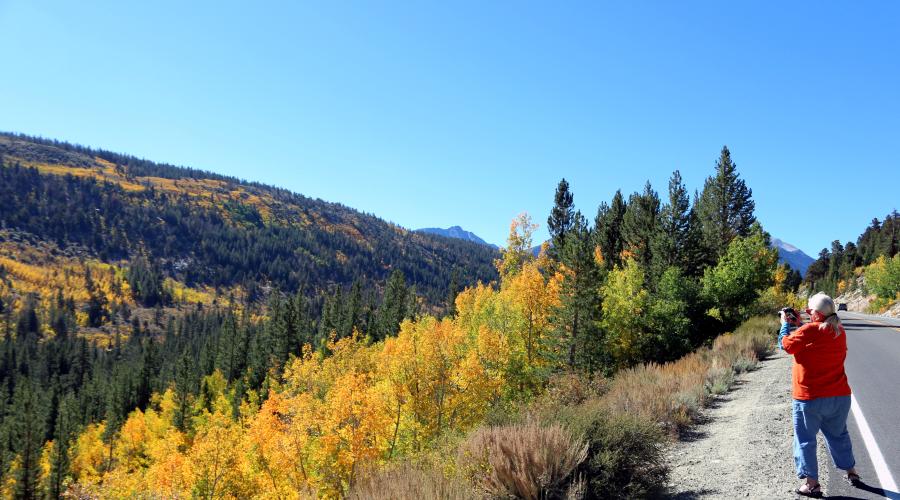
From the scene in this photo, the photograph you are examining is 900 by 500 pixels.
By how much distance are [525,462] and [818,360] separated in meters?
3.34

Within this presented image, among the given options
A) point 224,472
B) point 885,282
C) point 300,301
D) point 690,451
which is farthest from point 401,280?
point 690,451

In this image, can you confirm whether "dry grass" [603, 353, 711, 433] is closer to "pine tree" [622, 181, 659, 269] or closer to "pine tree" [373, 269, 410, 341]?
"pine tree" [622, 181, 659, 269]

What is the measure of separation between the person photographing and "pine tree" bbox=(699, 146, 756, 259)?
134ft

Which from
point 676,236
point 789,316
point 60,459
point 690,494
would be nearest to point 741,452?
point 690,494

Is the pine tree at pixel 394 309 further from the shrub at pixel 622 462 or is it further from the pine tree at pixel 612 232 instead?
the shrub at pixel 622 462

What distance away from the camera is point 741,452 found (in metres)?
6.53

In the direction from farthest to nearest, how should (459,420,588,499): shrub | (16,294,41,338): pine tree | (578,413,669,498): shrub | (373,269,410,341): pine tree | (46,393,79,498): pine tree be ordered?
(16,294,41,338): pine tree < (373,269,410,341): pine tree < (46,393,79,498): pine tree < (578,413,669,498): shrub < (459,420,588,499): shrub

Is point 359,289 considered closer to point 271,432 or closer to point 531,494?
point 271,432

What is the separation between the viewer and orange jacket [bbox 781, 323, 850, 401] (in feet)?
16.1

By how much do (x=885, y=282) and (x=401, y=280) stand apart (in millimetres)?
66827

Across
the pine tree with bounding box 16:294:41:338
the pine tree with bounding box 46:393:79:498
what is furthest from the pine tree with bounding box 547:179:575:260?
the pine tree with bounding box 16:294:41:338

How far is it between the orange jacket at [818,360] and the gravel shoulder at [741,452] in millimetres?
1099

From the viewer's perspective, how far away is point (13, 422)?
6775 centimetres

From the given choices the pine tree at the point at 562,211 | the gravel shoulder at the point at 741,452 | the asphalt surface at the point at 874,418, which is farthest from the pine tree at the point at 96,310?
the asphalt surface at the point at 874,418
